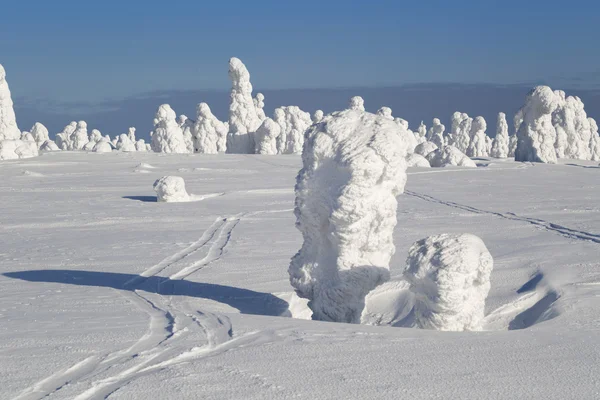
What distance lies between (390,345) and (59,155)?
95.8 feet

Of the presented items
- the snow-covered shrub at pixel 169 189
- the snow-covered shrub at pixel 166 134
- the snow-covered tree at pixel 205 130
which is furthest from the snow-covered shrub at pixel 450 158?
the snow-covered shrub at pixel 166 134

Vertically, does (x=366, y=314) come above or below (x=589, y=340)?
below

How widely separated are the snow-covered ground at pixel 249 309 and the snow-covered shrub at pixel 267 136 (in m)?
23.5

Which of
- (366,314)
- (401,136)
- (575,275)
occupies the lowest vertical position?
(366,314)

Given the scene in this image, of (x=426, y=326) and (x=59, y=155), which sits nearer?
(x=426, y=326)

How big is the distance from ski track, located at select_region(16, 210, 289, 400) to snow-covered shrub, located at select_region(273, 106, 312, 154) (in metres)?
43.3

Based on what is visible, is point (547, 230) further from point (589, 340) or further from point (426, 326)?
point (589, 340)

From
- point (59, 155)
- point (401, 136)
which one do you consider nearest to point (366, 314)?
point (401, 136)

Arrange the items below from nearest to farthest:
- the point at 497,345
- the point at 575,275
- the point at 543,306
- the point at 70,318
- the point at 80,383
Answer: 1. the point at 80,383
2. the point at 497,345
3. the point at 70,318
4. the point at 543,306
5. the point at 575,275

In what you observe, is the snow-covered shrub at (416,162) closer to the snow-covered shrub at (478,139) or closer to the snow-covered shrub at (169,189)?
the snow-covered shrub at (169,189)

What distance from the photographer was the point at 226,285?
8555mm

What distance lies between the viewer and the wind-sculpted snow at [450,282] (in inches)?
257

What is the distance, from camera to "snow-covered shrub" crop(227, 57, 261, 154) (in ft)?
147

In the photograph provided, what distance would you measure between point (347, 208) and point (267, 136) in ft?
115
